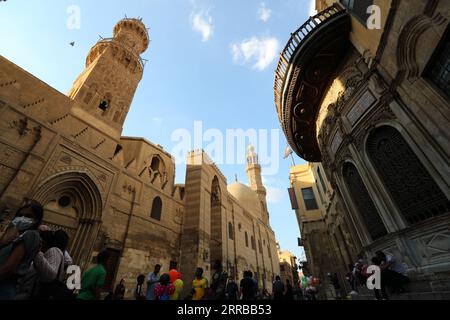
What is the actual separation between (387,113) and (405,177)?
1833 millimetres

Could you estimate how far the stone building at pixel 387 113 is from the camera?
4.59 m

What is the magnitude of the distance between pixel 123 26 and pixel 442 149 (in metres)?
24.6

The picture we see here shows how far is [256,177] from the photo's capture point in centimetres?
4050

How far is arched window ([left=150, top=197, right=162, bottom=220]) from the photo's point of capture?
545 inches

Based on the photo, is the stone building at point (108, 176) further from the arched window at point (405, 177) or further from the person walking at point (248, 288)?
the arched window at point (405, 177)

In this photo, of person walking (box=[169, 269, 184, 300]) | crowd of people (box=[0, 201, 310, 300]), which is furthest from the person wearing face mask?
person walking (box=[169, 269, 184, 300])

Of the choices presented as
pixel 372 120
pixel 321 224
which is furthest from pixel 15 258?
pixel 321 224

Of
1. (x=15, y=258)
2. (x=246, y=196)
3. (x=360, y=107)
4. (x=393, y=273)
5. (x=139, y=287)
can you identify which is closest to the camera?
(x=15, y=258)

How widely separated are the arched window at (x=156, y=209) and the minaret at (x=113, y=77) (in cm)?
517

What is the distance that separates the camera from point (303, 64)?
26.2 ft

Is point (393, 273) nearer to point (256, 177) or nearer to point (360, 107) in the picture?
point (360, 107)

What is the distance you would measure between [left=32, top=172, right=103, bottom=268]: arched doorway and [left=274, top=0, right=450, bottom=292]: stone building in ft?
34.0

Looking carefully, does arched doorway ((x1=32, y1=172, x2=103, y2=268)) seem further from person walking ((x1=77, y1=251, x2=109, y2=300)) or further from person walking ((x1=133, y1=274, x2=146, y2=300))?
person walking ((x1=77, y1=251, x2=109, y2=300))
